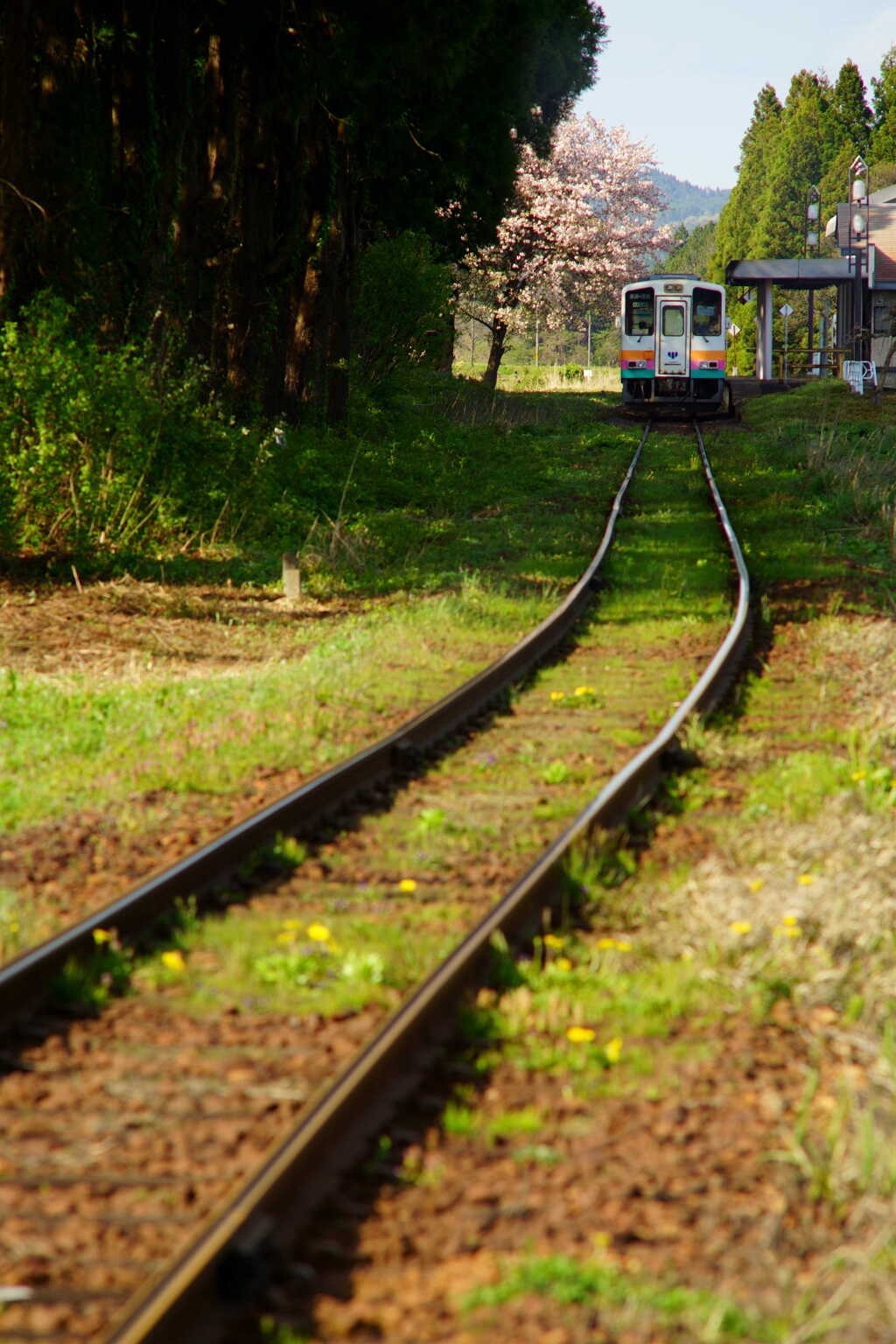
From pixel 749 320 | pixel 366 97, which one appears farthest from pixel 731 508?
pixel 749 320

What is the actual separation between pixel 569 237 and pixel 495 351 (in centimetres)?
601

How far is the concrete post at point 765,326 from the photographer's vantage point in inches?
2044

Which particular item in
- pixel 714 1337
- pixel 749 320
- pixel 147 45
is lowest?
pixel 714 1337

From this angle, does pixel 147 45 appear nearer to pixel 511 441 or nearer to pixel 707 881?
pixel 511 441

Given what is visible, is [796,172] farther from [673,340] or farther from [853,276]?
[673,340]

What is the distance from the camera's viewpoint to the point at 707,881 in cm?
538

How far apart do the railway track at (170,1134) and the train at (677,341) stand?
30.9 metres

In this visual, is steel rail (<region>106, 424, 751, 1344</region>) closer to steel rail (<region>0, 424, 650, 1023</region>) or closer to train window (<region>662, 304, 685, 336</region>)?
steel rail (<region>0, 424, 650, 1023</region>)

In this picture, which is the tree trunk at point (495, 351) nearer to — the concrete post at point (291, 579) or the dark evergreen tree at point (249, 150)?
the dark evergreen tree at point (249, 150)

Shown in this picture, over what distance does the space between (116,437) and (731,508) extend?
8.11 metres

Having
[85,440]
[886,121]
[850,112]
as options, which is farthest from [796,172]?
[85,440]

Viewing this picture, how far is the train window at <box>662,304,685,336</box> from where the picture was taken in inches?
1374

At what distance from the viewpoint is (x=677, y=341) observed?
3475cm

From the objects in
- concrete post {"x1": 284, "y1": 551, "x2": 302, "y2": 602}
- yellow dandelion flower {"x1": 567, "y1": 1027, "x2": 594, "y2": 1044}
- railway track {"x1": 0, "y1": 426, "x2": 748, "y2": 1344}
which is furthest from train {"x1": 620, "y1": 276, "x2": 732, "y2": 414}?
yellow dandelion flower {"x1": 567, "y1": 1027, "x2": 594, "y2": 1044}
